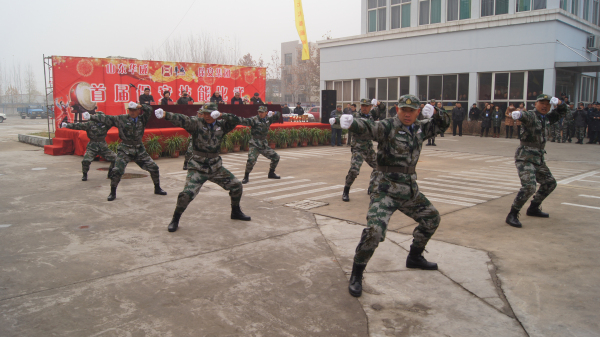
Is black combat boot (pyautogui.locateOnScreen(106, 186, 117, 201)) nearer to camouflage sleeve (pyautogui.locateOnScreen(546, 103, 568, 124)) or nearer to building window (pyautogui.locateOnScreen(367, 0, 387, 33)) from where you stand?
camouflage sleeve (pyautogui.locateOnScreen(546, 103, 568, 124))

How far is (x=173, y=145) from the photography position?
613 inches

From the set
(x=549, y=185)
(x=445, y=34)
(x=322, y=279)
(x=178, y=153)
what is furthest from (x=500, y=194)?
(x=445, y=34)

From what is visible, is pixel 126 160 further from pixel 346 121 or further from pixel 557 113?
pixel 557 113

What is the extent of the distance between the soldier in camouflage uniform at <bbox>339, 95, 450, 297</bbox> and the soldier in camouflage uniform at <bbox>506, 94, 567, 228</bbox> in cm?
271

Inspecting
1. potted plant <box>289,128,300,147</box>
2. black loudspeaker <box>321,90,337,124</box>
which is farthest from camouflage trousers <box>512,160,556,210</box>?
black loudspeaker <box>321,90,337,124</box>

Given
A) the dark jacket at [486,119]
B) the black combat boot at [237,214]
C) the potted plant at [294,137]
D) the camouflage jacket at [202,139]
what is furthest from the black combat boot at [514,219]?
the dark jacket at [486,119]

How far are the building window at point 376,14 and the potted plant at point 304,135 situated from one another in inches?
563

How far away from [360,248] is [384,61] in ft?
88.0

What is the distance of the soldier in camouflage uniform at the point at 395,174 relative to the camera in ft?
14.2

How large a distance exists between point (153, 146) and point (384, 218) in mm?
12085

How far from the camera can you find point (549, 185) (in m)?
6.90

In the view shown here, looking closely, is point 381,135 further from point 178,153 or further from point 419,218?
point 178,153

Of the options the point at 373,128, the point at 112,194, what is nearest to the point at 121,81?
the point at 112,194

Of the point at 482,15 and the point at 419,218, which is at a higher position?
the point at 482,15
